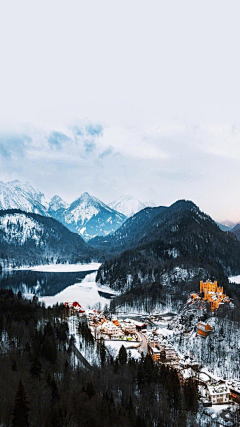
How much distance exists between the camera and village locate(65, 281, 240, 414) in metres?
39.2

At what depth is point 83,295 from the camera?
120 metres

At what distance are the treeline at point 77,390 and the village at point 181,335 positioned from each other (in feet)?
10.7

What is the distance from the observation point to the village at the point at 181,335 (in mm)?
39219

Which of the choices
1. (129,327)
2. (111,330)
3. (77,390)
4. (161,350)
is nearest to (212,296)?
(129,327)

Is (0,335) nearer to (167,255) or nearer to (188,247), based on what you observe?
(167,255)

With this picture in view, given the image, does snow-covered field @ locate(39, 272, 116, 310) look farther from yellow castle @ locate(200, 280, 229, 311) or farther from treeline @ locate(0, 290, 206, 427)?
treeline @ locate(0, 290, 206, 427)

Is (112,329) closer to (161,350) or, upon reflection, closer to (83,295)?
(161,350)

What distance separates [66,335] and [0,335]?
9.89 meters

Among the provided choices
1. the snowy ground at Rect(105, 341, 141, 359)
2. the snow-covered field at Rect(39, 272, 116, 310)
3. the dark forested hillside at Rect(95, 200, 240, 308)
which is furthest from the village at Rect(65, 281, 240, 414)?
the dark forested hillside at Rect(95, 200, 240, 308)

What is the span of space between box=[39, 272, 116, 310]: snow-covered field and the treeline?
164 feet

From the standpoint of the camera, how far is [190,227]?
19625 centimetres

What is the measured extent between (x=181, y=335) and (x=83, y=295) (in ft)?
210

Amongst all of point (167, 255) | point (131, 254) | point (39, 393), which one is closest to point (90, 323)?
Answer: point (39, 393)

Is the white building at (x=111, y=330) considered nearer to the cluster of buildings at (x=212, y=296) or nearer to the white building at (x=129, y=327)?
the white building at (x=129, y=327)
